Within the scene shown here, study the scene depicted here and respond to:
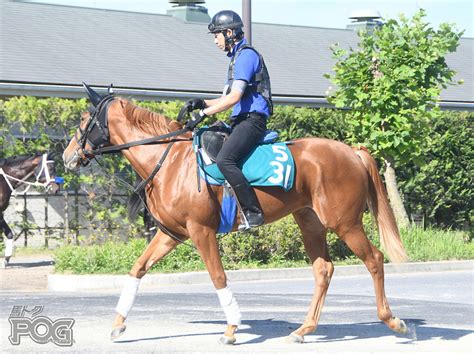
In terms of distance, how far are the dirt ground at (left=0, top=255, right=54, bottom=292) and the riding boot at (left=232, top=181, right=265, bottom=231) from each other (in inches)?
272

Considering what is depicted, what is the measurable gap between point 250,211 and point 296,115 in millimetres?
12443

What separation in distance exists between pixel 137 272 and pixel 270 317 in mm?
2365

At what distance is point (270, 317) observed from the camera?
12.0 metres

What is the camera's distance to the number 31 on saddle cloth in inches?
391

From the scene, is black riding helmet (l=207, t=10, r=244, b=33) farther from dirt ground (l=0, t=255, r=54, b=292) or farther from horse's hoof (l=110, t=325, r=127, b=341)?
A: dirt ground (l=0, t=255, r=54, b=292)

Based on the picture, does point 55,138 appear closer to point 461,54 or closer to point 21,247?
point 21,247

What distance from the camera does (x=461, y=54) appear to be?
35.8m

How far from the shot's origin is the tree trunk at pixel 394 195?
21.7 m

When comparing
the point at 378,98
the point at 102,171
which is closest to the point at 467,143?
the point at 378,98

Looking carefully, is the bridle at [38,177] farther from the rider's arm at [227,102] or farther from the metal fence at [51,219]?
the rider's arm at [227,102]

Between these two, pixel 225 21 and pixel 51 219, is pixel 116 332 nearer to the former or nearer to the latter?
pixel 225 21

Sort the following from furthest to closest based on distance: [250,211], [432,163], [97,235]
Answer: [432,163] → [97,235] → [250,211]

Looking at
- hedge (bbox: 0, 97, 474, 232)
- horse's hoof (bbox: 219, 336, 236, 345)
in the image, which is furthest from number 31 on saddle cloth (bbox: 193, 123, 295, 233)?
hedge (bbox: 0, 97, 474, 232)

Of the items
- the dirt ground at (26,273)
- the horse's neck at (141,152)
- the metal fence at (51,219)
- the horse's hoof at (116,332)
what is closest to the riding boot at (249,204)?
the horse's neck at (141,152)
